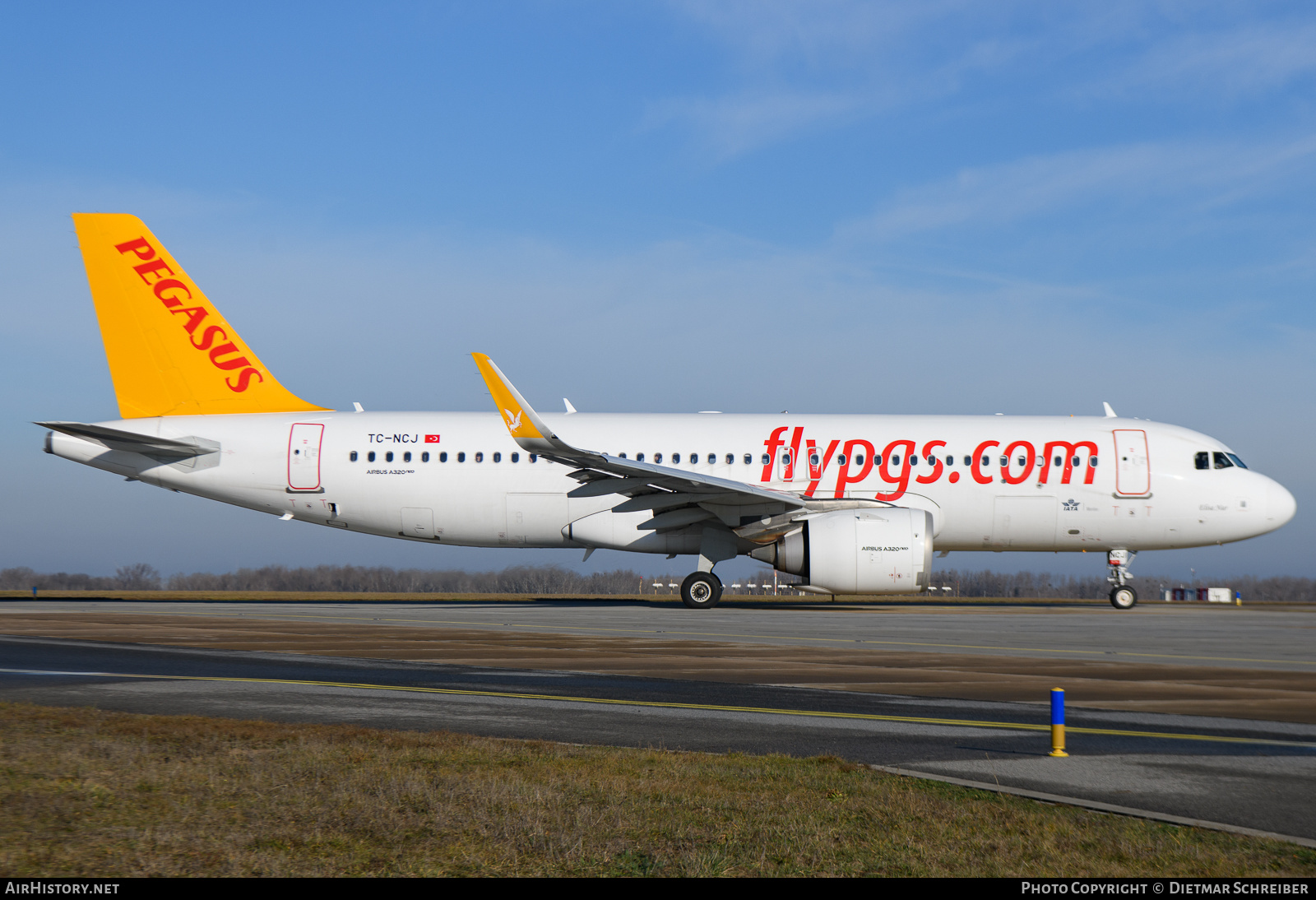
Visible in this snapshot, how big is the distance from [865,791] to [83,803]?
4.04 m

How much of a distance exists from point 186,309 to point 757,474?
50.2ft

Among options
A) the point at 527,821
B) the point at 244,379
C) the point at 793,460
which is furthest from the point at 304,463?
the point at 527,821

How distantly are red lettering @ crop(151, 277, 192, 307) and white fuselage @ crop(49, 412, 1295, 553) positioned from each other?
10.4 ft

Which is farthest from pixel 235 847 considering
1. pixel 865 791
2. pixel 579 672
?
pixel 579 672

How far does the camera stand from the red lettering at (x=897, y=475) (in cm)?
2417

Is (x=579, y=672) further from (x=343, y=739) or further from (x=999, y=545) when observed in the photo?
(x=999, y=545)

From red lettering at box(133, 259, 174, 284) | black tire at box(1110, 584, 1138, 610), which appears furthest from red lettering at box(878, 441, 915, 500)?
red lettering at box(133, 259, 174, 284)

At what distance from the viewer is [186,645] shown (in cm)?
1443

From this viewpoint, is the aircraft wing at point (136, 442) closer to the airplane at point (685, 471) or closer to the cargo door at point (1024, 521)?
the airplane at point (685, 471)

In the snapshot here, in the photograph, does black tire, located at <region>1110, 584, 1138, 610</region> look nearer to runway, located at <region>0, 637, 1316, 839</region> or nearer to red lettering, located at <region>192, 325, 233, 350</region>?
runway, located at <region>0, 637, 1316, 839</region>

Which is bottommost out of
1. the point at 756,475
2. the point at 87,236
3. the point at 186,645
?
the point at 186,645

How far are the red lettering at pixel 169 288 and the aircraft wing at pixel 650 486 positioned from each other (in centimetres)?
977
